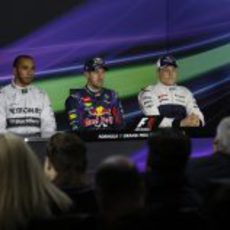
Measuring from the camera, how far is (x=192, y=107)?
23.9 feet

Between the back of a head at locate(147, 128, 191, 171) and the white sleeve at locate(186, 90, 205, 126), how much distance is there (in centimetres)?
426

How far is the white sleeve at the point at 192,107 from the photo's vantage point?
23.7 ft

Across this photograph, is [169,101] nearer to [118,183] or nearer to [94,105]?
[94,105]

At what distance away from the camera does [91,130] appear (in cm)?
646

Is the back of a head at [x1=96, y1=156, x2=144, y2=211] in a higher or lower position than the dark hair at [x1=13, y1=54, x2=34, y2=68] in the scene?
lower

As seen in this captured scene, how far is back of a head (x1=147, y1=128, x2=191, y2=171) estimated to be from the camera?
9.53ft

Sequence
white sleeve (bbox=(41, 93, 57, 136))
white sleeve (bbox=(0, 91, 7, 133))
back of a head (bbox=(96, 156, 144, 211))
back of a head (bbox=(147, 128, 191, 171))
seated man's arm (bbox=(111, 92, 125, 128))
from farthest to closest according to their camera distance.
Result: seated man's arm (bbox=(111, 92, 125, 128))
white sleeve (bbox=(41, 93, 57, 136))
white sleeve (bbox=(0, 91, 7, 133))
back of a head (bbox=(147, 128, 191, 171))
back of a head (bbox=(96, 156, 144, 211))

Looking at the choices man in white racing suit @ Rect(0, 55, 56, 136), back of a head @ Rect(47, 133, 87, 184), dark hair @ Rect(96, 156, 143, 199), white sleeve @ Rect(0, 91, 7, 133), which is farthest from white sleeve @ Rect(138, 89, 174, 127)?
dark hair @ Rect(96, 156, 143, 199)

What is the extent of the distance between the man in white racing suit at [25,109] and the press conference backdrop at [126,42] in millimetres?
340

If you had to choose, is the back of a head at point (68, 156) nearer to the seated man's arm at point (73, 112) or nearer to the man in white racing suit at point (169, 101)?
the seated man's arm at point (73, 112)

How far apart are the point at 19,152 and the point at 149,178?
596 mm

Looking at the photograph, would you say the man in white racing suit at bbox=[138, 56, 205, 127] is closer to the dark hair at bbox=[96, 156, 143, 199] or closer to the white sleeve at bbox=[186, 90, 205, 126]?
the white sleeve at bbox=[186, 90, 205, 126]

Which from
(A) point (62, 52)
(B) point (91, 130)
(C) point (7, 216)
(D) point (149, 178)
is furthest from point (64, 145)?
(A) point (62, 52)

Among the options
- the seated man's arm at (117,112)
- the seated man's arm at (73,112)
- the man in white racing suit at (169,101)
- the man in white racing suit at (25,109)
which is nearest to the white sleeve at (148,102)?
the man in white racing suit at (169,101)
